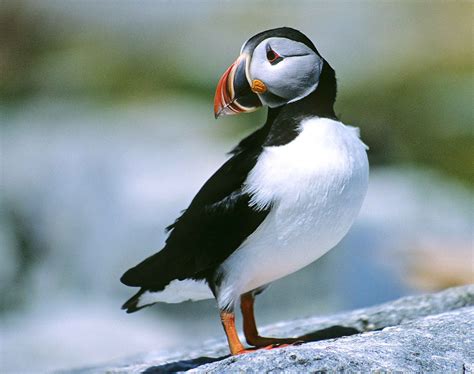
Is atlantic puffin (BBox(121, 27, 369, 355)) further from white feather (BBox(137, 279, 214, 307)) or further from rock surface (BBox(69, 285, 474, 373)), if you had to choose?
rock surface (BBox(69, 285, 474, 373))

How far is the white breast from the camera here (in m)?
3.02

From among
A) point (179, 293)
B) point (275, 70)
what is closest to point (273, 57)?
point (275, 70)

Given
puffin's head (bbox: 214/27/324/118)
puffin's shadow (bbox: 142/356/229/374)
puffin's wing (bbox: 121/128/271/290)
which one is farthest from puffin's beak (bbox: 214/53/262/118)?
puffin's shadow (bbox: 142/356/229/374)

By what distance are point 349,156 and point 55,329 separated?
4.28m

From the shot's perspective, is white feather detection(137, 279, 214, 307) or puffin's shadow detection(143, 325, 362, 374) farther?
puffin's shadow detection(143, 325, 362, 374)

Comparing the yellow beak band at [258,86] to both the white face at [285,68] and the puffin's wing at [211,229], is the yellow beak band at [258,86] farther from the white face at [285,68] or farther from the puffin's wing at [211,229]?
the puffin's wing at [211,229]

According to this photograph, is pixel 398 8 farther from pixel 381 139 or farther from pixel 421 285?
A: pixel 421 285

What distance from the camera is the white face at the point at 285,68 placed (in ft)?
10.2

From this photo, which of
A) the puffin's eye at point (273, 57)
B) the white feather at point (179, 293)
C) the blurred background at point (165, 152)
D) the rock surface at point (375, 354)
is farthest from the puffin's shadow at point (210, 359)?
the blurred background at point (165, 152)

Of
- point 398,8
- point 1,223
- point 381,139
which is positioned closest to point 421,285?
point 381,139

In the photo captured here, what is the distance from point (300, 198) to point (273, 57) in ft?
1.51

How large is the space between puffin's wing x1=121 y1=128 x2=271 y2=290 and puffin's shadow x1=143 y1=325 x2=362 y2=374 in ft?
1.22

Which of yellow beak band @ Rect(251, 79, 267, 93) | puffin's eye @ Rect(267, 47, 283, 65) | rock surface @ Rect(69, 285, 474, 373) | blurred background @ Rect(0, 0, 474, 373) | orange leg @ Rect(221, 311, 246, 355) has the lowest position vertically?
rock surface @ Rect(69, 285, 474, 373)

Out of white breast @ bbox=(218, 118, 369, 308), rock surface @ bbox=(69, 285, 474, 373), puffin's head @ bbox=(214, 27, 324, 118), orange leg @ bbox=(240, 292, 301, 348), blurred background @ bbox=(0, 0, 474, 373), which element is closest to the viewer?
rock surface @ bbox=(69, 285, 474, 373)
